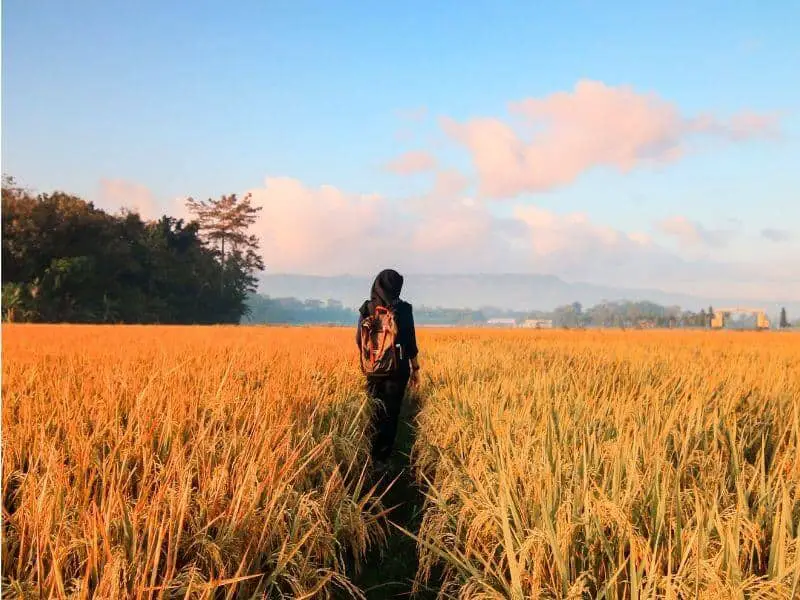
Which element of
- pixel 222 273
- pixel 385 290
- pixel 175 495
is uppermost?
pixel 222 273

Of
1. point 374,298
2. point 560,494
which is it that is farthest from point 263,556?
point 374,298

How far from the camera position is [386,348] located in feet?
19.1

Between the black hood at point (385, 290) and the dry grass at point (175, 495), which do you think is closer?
the dry grass at point (175, 495)

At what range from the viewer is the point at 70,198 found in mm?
39219

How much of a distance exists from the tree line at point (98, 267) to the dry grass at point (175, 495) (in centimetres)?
3429

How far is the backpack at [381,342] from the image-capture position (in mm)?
5793

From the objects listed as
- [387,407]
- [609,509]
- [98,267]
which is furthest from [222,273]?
[609,509]

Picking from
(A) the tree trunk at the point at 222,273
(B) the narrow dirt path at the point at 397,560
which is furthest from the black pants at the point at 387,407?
(A) the tree trunk at the point at 222,273

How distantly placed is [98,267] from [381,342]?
125ft

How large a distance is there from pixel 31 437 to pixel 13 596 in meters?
2.13

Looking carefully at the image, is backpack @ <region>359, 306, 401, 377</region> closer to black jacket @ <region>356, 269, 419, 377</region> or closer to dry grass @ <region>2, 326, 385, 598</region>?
black jacket @ <region>356, 269, 419, 377</region>

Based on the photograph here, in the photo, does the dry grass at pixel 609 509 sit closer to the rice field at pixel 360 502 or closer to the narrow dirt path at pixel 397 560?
the rice field at pixel 360 502

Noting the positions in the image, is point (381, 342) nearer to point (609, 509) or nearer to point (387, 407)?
point (387, 407)

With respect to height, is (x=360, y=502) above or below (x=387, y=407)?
below
